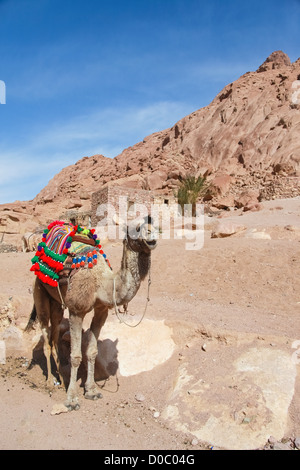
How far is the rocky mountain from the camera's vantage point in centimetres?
3189

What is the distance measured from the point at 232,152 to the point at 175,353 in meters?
36.0

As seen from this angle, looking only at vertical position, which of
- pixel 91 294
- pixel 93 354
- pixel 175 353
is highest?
pixel 91 294

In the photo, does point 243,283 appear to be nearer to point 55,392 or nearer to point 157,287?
point 157,287

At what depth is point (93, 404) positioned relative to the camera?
4.63 metres

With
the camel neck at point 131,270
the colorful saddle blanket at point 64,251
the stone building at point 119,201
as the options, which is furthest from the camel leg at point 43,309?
the stone building at point 119,201

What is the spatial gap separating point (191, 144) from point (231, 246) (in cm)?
3571

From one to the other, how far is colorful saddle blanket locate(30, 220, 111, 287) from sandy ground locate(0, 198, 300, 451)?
1612mm

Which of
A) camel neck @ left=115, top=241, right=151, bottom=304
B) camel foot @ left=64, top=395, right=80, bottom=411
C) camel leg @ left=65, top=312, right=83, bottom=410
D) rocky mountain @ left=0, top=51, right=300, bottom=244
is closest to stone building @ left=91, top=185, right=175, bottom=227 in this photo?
rocky mountain @ left=0, top=51, right=300, bottom=244

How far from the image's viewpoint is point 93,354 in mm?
4828

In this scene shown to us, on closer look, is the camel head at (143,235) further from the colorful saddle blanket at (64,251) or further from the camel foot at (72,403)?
the camel foot at (72,403)

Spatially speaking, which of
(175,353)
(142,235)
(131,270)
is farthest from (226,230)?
(142,235)

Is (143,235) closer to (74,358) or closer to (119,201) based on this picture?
(74,358)

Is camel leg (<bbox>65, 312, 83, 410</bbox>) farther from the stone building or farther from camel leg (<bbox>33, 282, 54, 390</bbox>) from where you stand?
the stone building
